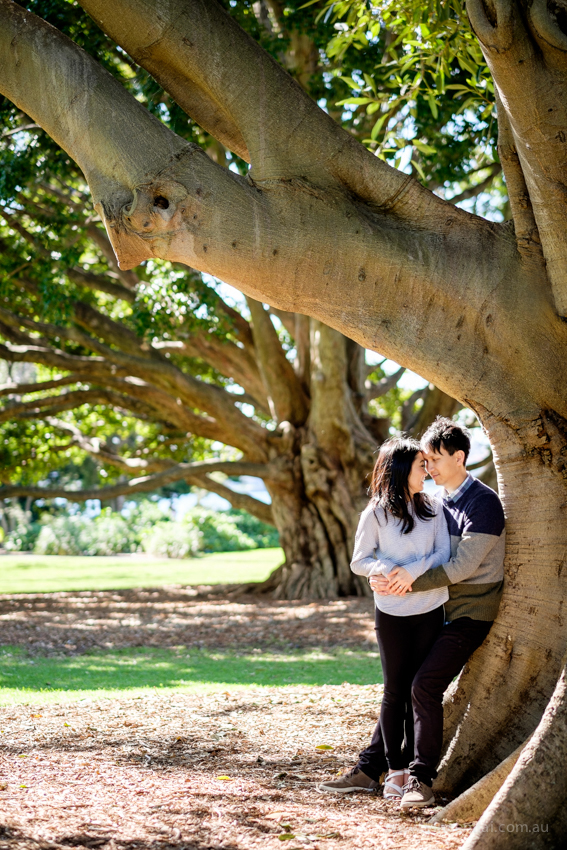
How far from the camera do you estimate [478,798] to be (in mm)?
3354

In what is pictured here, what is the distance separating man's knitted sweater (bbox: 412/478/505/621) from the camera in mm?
3863

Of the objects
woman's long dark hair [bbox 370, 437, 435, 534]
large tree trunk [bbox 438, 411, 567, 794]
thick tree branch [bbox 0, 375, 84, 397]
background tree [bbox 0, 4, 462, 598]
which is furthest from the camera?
thick tree branch [bbox 0, 375, 84, 397]

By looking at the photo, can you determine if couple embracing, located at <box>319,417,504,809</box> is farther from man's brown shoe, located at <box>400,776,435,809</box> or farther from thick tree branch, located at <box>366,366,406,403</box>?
thick tree branch, located at <box>366,366,406,403</box>

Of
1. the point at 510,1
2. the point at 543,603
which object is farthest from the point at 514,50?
the point at 543,603

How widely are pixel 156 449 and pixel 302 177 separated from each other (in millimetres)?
14263

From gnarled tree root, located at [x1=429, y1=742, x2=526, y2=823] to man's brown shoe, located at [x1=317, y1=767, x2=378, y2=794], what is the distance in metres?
0.49

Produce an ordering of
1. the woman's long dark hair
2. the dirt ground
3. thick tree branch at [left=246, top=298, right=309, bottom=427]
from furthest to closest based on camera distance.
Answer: thick tree branch at [left=246, top=298, right=309, bottom=427], the woman's long dark hair, the dirt ground

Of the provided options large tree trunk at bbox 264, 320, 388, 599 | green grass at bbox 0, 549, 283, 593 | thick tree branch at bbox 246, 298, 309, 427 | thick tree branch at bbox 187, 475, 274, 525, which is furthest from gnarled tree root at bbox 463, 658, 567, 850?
green grass at bbox 0, 549, 283, 593

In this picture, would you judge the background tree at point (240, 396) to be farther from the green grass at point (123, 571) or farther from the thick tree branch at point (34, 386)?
the green grass at point (123, 571)

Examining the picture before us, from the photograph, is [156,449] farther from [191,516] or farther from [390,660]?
[390,660]

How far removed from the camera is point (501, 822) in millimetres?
2889

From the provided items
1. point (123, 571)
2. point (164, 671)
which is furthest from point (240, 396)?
point (123, 571)

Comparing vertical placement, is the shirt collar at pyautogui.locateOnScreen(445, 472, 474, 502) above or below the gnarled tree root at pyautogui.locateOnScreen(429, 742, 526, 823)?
above

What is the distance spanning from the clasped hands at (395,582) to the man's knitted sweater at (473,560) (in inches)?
2.3
